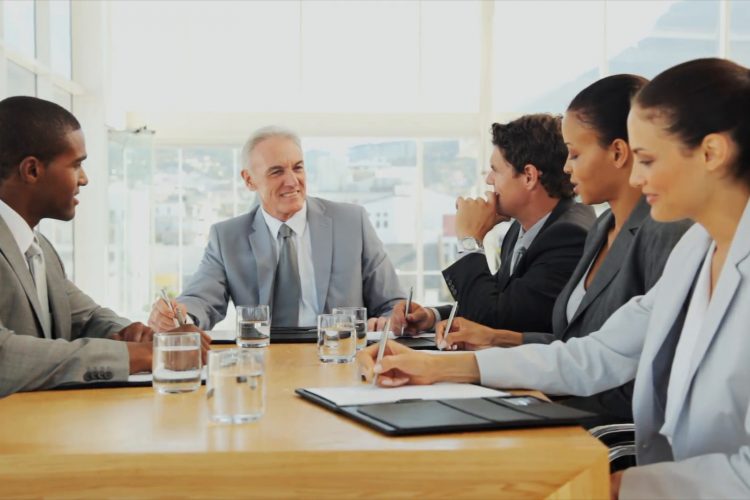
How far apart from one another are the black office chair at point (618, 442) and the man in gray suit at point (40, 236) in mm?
1039

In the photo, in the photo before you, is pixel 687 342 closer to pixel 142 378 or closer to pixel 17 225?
pixel 142 378

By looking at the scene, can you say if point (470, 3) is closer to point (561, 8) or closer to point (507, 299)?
point (561, 8)

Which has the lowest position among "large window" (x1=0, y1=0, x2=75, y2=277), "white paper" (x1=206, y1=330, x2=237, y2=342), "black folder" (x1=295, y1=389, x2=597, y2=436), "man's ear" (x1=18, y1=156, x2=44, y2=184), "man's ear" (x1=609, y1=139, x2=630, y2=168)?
"white paper" (x1=206, y1=330, x2=237, y2=342)

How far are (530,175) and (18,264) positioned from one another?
1.79 metres

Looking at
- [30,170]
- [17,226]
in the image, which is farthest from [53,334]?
Answer: [30,170]

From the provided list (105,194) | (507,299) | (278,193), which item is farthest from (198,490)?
(105,194)

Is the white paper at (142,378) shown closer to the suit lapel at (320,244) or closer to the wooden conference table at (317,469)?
the wooden conference table at (317,469)

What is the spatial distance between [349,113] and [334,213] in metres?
5.50

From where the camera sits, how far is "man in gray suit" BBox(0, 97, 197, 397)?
2.45 meters

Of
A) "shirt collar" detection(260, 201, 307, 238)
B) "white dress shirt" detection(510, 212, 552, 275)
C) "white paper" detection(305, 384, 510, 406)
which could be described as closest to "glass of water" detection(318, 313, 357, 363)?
"white paper" detection(305, 384, 510, 406)

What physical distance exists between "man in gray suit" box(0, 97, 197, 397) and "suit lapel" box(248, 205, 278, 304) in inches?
30.2

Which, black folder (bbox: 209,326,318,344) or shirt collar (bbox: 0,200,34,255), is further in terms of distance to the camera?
black folder (bbox: 209,326,318,344)

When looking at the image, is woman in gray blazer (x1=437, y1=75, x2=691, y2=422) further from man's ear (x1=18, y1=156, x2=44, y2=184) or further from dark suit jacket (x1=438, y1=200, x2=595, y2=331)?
man's ear (x1=18, y1=156, x2=44, y2=184)

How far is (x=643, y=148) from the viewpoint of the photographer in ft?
6.15
